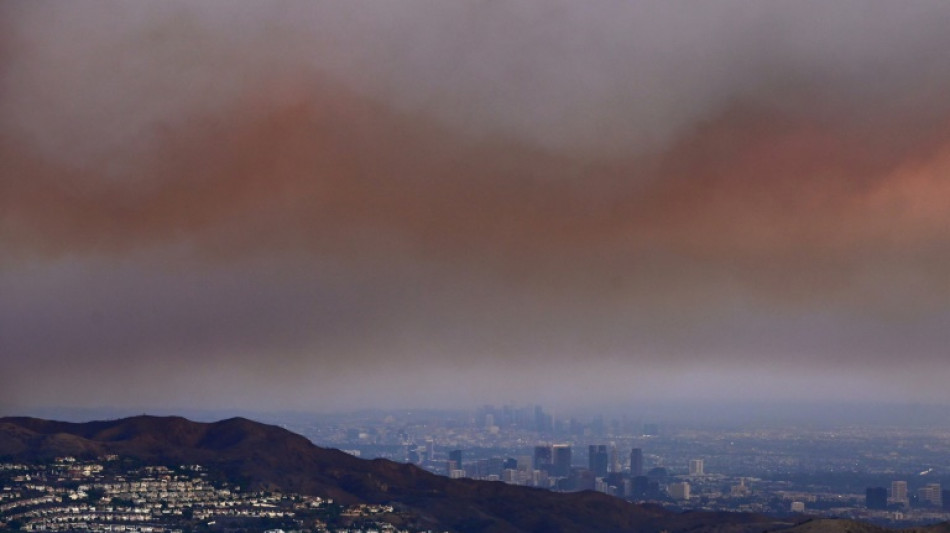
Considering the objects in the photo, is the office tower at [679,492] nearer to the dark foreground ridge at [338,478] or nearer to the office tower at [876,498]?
the office tower at [876,498]

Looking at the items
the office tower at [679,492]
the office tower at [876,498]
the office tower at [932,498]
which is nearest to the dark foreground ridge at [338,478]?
the office tower at [679,492]

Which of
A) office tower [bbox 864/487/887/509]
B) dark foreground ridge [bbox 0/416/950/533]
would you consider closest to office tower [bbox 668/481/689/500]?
office tower [bbox 864/487/887/509]

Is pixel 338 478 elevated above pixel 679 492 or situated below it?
above

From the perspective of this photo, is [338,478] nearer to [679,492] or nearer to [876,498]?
[679,492]

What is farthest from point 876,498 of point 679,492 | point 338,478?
point 338,478

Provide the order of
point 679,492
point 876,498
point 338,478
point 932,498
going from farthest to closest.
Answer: point 932,498, point 679,492, point 876,498, point 338,478
